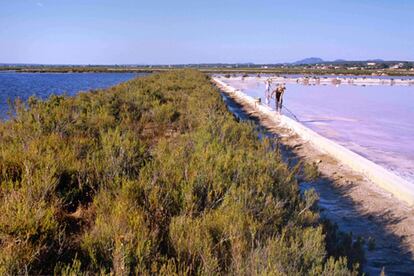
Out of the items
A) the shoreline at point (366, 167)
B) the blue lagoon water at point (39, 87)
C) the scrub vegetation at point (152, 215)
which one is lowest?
the blue lagoon water at point (39, 87)

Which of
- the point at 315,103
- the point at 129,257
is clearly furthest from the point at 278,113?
the point at 129,257

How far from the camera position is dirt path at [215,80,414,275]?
6.00 metres

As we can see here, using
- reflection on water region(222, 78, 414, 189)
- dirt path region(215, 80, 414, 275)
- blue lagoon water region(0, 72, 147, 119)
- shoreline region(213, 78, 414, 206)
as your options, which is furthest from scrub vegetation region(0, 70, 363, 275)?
reflection on water region(222, 78, 414, 189)

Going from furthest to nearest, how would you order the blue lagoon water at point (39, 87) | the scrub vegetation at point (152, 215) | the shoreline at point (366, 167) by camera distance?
the blue lagoon water at point (39, 87) → the shoreline at point (366, 167) → the scrub vegetation at point (152, 215)

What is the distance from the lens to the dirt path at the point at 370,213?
19.7ft

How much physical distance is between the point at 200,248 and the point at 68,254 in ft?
3.64

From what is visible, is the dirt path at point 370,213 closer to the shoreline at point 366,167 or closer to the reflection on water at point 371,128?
the shoreline at point 366,167

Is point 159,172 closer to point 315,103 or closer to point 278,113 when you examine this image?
point 278,113

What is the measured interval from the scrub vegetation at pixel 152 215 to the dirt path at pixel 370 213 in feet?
2.99

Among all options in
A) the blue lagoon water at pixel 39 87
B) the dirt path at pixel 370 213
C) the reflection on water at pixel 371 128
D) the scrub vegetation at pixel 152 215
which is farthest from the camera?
the blue lagoon water at pixel 39 87

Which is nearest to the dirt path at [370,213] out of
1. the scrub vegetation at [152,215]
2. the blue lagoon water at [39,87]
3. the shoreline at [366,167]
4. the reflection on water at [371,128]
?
the shoreline at [366,167]

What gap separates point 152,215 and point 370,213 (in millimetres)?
5013

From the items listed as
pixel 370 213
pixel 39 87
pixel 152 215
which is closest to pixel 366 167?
pixel 370 213

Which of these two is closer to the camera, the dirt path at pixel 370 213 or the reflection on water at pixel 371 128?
the dirt path at pixel 370 213
